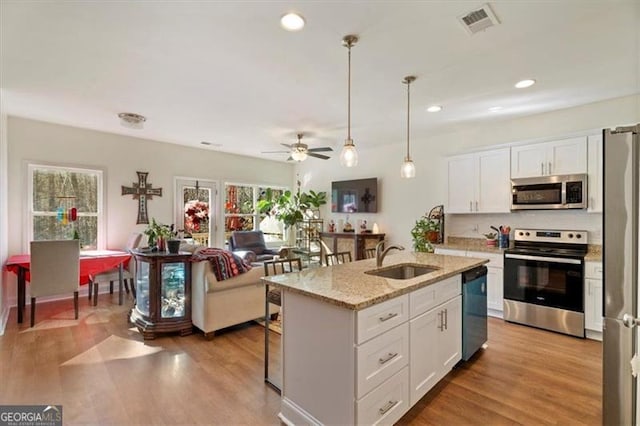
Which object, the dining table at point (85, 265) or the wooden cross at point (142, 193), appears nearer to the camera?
the dining table at point (85, 265)

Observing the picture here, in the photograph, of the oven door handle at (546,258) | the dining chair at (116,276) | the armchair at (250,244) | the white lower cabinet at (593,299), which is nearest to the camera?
the white lower cabinet at (593,299)

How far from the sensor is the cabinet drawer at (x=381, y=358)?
1733 mm

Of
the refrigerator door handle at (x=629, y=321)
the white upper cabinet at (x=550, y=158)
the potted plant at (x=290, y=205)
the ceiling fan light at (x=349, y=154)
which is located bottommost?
the refrigerator door handle at (x=629, y=321)

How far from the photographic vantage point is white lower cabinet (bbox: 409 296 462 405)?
7.20ft

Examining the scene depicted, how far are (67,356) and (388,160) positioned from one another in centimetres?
553

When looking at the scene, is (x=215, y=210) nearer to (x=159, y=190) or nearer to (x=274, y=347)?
(x=159, y=190)

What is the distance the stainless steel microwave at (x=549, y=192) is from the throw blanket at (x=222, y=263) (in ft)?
12.2

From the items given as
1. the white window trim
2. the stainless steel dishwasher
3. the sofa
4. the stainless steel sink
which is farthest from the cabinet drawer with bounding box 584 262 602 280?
the white window trim

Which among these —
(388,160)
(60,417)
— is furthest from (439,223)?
(60,417)

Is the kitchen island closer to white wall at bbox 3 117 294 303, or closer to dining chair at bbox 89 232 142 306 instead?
dining chair at bbox 89 232 142 306

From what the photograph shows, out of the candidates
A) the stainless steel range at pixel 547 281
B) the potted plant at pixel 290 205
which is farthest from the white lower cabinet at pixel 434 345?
the potted plant at pixel 290 205

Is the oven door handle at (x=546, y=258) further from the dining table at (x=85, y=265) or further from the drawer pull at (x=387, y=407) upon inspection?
the dining table at (x=85, y=265)

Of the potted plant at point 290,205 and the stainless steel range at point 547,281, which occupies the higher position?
the potted plant at point 290,205

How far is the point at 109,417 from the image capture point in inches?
84.1
